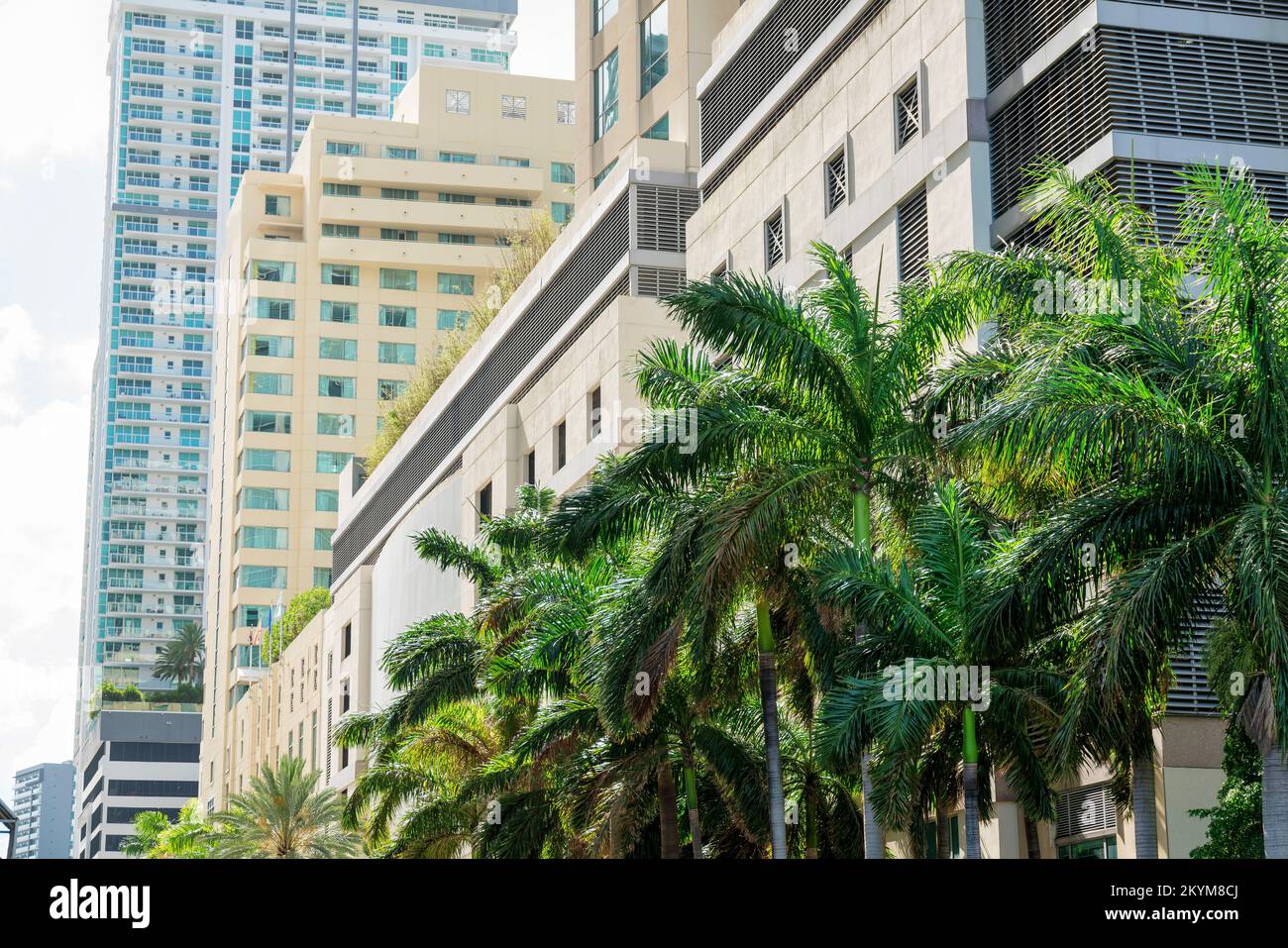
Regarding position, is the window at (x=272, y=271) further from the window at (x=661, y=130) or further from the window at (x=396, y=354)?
the window at (x=661, y=130)

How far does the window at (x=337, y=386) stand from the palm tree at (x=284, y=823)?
61.6m

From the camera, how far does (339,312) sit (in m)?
123

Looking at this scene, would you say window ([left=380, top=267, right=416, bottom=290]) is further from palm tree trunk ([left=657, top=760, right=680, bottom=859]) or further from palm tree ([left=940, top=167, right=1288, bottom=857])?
palm tree ([left=940, top=167, right=1288, bottom=857])

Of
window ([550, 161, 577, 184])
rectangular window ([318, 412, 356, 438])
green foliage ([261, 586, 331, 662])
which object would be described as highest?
window ([550, 161, 577, 184])

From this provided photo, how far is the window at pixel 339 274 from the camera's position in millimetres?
122438

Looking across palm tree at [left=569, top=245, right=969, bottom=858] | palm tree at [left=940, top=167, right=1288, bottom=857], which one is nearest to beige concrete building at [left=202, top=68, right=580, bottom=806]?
palm tree at [left=569, top=245, right=969, bottom=858]

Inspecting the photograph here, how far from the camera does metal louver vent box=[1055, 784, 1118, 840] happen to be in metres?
27.2

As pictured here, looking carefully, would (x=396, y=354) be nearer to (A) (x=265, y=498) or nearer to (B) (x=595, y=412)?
(A) (x=265, y=498)

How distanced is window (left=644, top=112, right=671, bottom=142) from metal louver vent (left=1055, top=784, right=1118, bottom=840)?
27.4 meters

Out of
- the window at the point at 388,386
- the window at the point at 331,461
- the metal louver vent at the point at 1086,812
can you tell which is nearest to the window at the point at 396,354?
the window at the point at 388,386

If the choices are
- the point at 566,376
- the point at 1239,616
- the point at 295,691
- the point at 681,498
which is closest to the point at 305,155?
the point at 295,691

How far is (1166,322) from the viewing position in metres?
19.5

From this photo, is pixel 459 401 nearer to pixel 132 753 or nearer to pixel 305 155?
pixel 305 155
